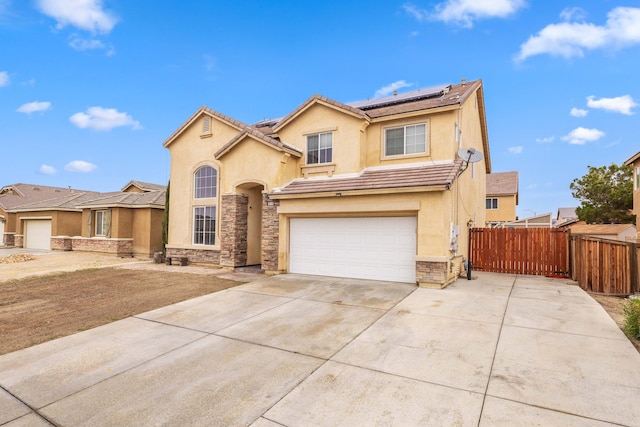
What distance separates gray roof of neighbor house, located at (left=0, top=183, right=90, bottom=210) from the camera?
108 feet

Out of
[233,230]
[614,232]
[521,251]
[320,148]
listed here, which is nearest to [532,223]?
[614,232]

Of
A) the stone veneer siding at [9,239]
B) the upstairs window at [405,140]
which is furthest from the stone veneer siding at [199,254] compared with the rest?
the stone veneer siding at [9,239]

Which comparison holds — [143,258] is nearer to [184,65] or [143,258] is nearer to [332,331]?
[184,65]

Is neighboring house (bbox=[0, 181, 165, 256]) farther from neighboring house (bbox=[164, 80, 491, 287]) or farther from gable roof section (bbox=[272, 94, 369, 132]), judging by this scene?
gable roof section (bbox=[272, 94, 369, 132])

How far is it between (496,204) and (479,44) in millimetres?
27830

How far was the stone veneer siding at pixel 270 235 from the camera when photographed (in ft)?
43.1

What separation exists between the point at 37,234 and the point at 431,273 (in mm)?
32347

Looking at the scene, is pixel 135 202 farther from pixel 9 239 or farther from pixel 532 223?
pixel 532 223

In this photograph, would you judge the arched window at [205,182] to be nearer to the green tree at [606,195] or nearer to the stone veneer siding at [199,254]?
the stone veneer siding at [199,254]

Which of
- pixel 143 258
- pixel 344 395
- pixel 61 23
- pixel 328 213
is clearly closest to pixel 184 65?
pixel 61 23

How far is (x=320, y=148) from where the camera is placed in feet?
45.3

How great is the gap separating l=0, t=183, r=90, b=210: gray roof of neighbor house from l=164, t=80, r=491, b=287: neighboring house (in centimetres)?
2777

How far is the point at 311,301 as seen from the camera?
8711mm

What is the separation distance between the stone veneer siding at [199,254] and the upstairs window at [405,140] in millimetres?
9112
